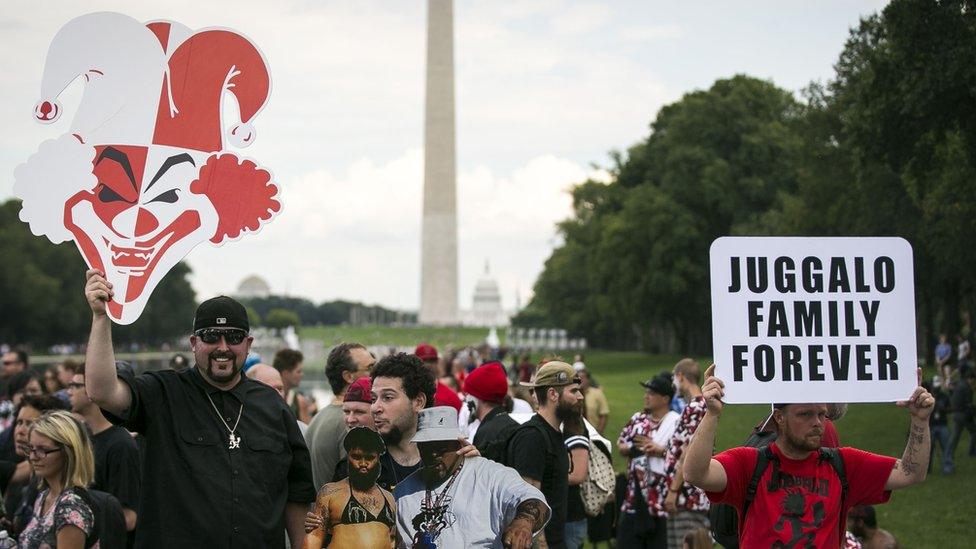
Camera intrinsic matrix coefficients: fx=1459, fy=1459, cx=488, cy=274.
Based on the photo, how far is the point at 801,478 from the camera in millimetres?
5535

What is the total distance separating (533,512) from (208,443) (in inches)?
58.4

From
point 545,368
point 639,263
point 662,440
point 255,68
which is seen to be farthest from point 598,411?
point 639,263

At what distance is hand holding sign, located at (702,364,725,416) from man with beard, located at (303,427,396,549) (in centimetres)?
120

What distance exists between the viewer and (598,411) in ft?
49.9

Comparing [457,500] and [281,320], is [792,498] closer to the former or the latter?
[457,500]

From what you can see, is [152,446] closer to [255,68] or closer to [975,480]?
[255,68]

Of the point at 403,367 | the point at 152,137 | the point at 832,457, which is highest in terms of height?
the point at 152,137

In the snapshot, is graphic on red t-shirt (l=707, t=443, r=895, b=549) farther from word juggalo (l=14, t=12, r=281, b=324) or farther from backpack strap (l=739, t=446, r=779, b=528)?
word juggalo (l=14, t=12, r=281, b=324)

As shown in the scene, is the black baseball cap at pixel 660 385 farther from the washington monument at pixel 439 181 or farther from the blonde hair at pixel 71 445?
the washington monument at pixel 439 181

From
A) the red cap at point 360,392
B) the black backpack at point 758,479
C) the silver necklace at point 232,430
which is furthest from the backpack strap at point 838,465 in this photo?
the silver necklace at point 232,430

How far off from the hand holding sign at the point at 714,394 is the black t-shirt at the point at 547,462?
1.83 m

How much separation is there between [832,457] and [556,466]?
2047 millimetres

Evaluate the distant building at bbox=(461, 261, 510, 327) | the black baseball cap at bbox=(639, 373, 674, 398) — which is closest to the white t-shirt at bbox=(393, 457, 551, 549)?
the black baseball cap at bbox=(639, 373, 674, 398)

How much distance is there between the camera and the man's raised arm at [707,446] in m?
5.31
